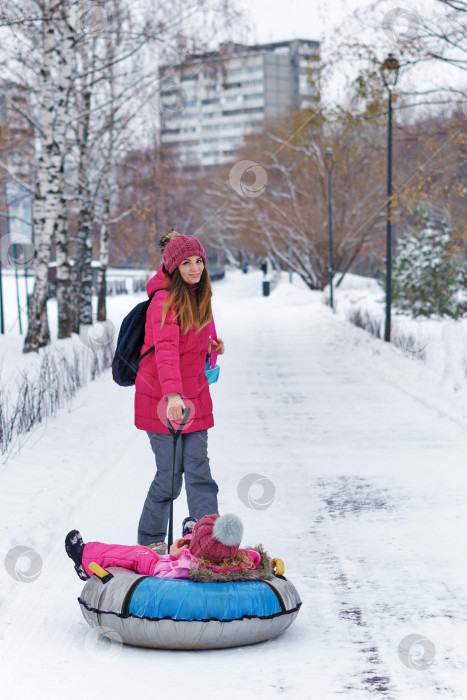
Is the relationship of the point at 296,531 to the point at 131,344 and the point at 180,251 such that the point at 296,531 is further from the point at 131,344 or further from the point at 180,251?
the point at 180,251

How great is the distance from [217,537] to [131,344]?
4.44ft

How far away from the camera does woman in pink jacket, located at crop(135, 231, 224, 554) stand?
4.61m

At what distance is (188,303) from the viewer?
4648 mm

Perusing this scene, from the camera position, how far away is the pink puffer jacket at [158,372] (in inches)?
183

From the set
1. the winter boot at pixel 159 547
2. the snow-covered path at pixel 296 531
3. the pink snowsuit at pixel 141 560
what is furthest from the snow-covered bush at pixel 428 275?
the pink snowsuit at pixel 141 560

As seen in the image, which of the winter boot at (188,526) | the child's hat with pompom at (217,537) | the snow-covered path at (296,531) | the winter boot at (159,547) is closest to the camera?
the snow-covered path at (296,531)

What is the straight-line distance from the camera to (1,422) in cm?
823

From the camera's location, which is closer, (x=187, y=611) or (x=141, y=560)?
(x=187, y=611)

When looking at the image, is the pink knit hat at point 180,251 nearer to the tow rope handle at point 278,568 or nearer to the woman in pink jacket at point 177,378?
the woman in pink jacket at point 177,378

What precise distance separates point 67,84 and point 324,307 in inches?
763

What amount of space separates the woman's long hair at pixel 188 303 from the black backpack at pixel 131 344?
0.58 feet

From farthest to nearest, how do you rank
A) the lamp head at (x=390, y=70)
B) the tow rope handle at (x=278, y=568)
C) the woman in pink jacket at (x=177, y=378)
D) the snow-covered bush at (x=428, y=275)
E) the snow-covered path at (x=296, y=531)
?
1. the snow-covered bush at (x=428, y=275)
2. the lamp head at (x=390, y=70)
3. the woman in pink jacket at (x=177, y=378)
4. the tow rope handle at (x=278, y=568)
5. the snow-covered path at (x=296, y=531)

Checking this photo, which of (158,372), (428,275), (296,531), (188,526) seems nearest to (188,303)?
(158,372)

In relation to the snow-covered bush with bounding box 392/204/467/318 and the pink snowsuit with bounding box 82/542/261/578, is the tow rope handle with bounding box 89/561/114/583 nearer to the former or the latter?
the pink snowsuit with bounding box 82/542/261/578
